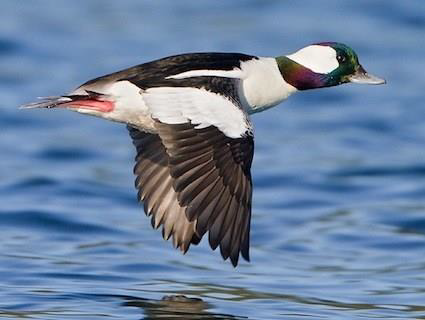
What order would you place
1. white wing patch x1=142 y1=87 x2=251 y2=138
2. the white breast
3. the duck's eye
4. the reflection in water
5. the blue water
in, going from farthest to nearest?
the duck's eye → the blue water → the white breast → the reflection in water → white wing patch x1=142 y1=87 x2=251 y2=138

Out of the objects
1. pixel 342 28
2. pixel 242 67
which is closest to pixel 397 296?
pixel 242 67

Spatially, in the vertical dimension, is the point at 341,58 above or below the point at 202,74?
above

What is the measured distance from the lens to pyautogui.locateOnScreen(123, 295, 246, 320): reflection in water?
7.66 metres

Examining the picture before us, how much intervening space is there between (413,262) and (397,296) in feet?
4.12

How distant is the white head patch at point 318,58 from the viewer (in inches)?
338

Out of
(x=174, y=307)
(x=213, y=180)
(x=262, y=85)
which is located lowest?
(x=174, y=307)

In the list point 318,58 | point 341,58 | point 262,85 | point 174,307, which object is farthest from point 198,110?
point 341,58

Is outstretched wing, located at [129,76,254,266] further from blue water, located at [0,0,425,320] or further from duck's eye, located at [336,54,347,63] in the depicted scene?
duck's eye, located at [336,54,347,63]

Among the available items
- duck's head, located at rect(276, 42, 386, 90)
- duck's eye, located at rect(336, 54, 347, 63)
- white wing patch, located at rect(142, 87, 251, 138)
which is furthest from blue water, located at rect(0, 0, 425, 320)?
duck's eye, located at rect(336, 54, 347, 63)

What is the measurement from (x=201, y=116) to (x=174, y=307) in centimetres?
111

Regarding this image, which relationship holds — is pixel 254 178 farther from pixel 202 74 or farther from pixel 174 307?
pixel 202 74

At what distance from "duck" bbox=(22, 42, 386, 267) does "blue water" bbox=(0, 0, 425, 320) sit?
2.17ft

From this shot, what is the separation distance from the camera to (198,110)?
738cm

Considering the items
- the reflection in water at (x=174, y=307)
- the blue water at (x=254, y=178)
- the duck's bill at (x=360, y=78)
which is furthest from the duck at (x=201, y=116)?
the blue water at (x=254, y=178)
